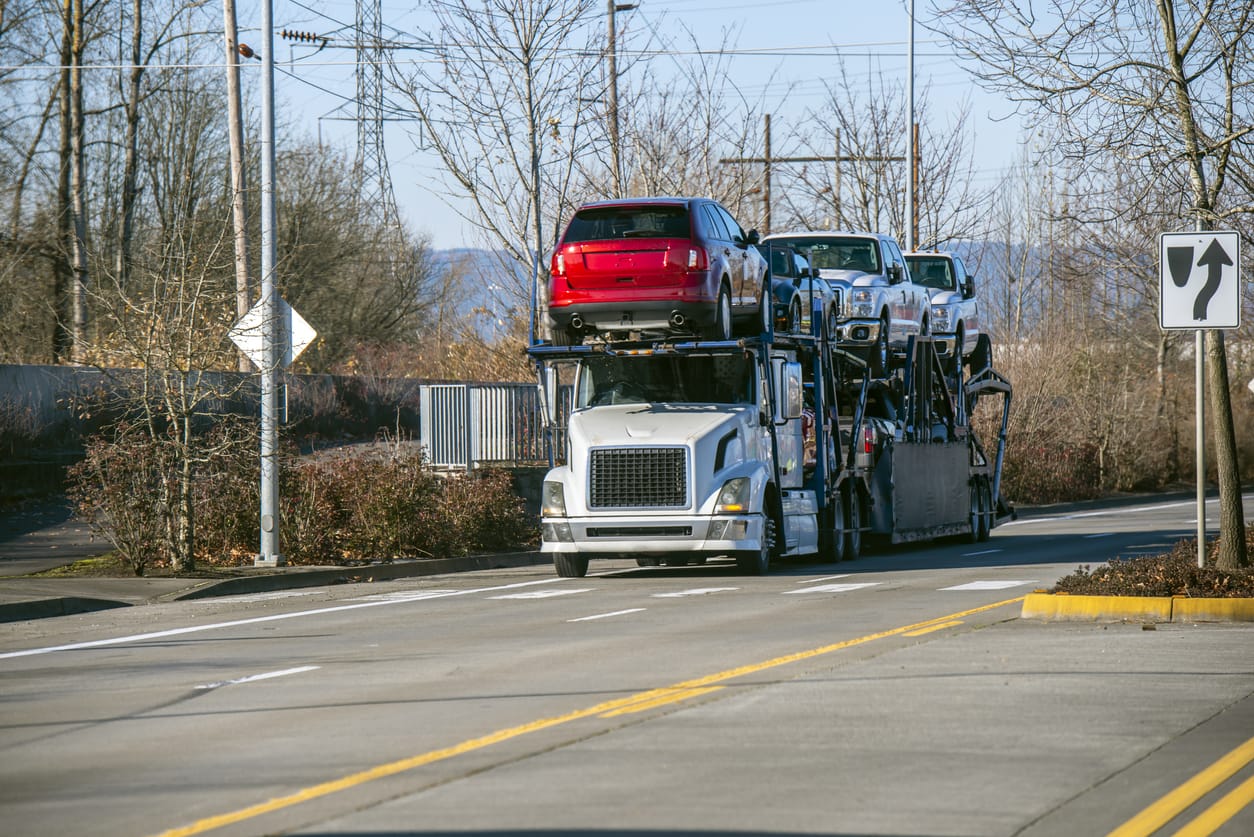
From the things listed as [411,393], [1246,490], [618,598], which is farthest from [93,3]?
[1246,490]

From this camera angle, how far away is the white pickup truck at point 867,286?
24125 millimetres

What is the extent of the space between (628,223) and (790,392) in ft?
10.6

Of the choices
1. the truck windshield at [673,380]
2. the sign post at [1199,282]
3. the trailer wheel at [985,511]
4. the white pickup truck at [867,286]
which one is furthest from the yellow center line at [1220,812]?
the trailer wheel at [985,511]

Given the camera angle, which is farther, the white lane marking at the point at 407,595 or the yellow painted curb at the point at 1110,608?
the white lane marking at the point at 407,595

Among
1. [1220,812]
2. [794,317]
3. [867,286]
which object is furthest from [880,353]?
[1220,812]

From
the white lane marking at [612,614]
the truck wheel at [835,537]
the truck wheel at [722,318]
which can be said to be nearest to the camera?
the white lane marking at [612,614]

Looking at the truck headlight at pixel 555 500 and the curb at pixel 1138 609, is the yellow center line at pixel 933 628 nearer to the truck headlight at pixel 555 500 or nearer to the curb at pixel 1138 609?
the curb at pixel 1138 609

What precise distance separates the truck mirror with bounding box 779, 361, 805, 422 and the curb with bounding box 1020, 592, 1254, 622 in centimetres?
697

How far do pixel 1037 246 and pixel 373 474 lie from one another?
44.9 metres

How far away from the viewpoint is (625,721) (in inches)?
365

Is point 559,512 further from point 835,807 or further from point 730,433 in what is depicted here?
point 835,807

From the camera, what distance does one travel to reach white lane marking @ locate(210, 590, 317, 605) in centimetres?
1827

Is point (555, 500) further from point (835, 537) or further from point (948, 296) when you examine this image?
point (948, 296)

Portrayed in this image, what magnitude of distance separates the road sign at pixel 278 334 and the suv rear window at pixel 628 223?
3.67 m
